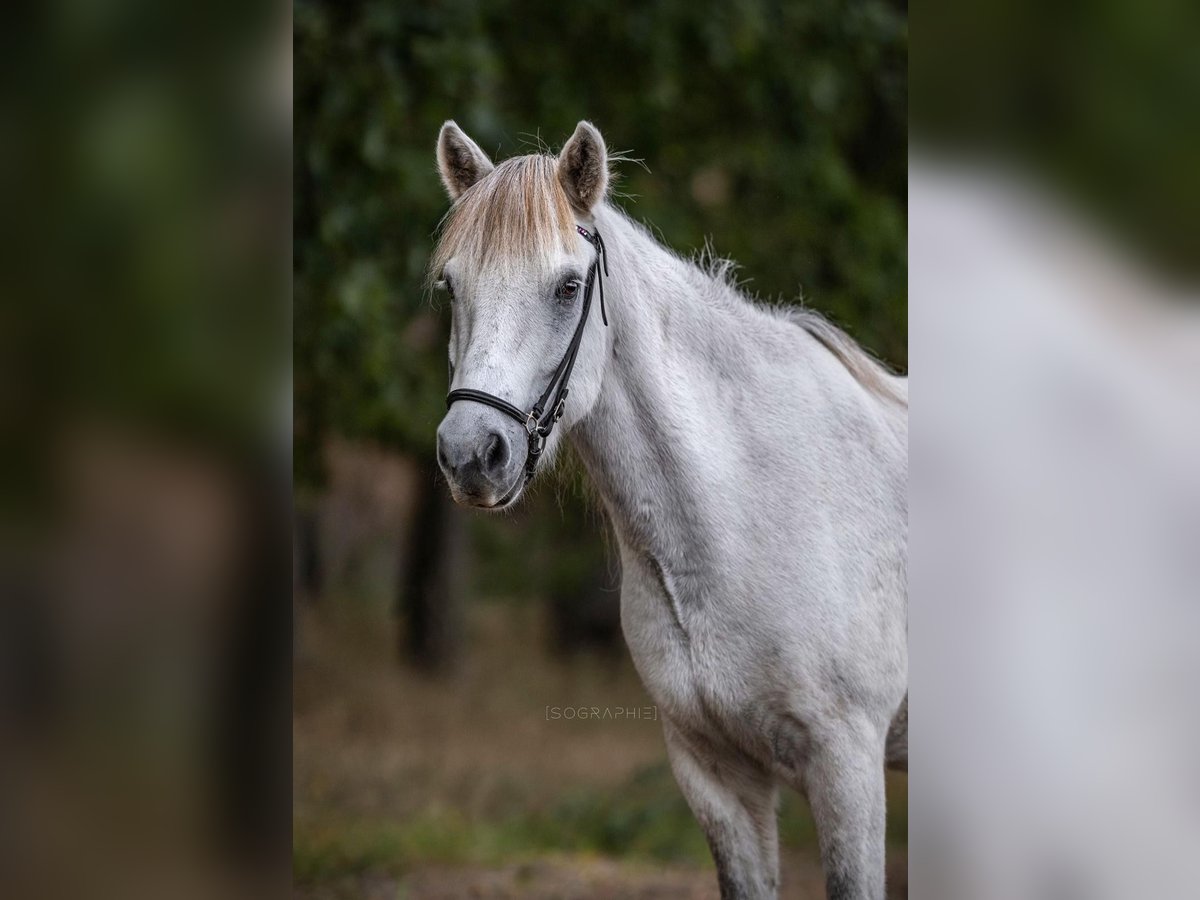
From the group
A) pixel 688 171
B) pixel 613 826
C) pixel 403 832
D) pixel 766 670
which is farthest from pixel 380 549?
pixel 766 670

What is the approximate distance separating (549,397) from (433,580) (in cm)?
240

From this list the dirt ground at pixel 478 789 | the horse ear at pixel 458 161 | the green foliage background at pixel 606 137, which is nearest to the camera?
the horse ear at pixel 458 161

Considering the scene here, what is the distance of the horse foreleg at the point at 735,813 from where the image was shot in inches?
75.0

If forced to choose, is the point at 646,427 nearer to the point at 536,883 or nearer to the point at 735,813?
the point at 735,813

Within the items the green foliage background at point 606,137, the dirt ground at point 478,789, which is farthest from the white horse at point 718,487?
the dirt ground at point 478,789

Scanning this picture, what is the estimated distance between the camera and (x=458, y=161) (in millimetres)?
1776

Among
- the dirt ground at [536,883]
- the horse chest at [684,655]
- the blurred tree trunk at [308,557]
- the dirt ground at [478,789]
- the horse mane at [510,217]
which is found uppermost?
the horse mane at [510,217]

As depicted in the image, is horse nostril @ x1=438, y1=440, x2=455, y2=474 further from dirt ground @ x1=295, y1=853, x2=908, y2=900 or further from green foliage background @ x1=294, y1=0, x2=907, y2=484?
dirt ground @ x1=295, y1=853, x2=908, y2=900

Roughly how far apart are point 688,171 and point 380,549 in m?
1.85

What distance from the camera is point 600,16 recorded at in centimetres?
307

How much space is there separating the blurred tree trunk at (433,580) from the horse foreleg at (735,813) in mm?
1722

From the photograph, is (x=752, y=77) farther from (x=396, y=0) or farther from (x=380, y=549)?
(x=380, y=549)

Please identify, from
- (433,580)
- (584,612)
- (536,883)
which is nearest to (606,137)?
(584,612)

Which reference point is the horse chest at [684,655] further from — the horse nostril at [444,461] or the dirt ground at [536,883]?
the dirt ground at [536,883]
